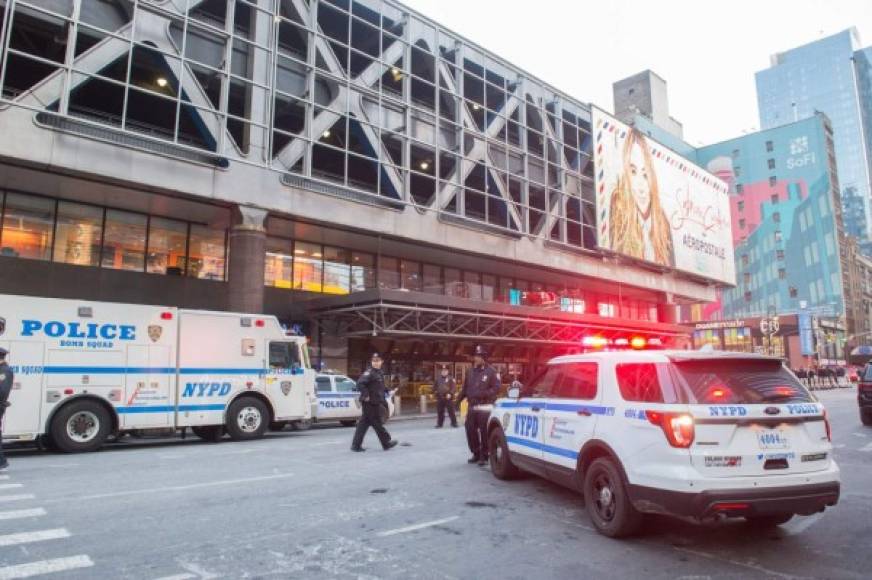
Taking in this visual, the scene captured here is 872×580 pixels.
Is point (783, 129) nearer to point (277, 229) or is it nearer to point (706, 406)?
point (277, 229)

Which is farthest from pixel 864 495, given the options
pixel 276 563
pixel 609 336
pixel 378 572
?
pixel 609 336

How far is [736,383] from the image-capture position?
522 centimetres

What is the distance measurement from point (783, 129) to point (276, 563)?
→ 3916 inches

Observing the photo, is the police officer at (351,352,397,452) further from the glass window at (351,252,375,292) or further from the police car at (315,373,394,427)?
the glass window at (351,252,375,292)

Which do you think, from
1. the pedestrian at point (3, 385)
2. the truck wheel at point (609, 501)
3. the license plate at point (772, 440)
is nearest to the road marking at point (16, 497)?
the pedestrian at point (3, 385)

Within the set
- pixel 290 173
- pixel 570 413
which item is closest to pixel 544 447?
pixel 570 413

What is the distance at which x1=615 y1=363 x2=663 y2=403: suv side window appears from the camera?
5289 mm

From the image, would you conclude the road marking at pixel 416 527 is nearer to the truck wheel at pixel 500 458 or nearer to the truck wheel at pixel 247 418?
the truck wheel at pixel 500 458

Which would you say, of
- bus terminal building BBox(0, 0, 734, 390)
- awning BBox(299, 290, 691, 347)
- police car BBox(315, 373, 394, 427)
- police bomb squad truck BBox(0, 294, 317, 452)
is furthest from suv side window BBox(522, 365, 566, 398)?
awning BBox(299, 290, 691, 347)

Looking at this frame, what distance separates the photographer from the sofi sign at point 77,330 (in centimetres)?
1157

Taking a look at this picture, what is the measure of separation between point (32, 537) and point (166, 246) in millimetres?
19539

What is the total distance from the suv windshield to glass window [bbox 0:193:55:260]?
72.7ft

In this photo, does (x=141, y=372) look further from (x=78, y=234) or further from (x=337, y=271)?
(x=337, y=271)

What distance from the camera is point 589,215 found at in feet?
125
